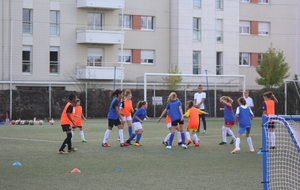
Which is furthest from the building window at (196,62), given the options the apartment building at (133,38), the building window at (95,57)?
the building window at (95,57)

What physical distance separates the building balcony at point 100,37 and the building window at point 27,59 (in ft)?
13.2

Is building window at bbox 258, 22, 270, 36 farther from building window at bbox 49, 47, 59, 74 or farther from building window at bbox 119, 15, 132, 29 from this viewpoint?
building window at bbox 49, 47, 59, 74

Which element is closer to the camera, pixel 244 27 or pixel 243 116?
pixel 243 116

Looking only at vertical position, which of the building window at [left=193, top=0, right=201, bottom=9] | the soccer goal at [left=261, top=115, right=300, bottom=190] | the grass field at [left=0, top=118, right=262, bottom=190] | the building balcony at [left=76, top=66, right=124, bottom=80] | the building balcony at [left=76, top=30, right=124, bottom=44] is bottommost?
the grass field at [left=0, top=118, right=262, bottom=190]

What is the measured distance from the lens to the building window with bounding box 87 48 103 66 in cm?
4600

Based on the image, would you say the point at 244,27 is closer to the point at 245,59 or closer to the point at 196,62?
the point at 245,59

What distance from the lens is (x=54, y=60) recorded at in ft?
148

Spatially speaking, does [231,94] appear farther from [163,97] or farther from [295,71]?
[295,71]

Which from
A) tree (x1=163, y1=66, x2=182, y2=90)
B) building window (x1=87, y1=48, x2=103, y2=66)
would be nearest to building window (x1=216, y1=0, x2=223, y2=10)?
tree (x1=163, y1=66, x2=182, y2=90)

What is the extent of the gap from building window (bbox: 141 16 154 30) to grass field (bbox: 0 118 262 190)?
30.6 metres

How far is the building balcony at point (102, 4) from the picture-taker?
4450cm

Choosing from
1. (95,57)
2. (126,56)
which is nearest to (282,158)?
(95,57)

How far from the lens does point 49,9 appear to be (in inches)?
1732

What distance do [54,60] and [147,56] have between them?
829 centimetres
